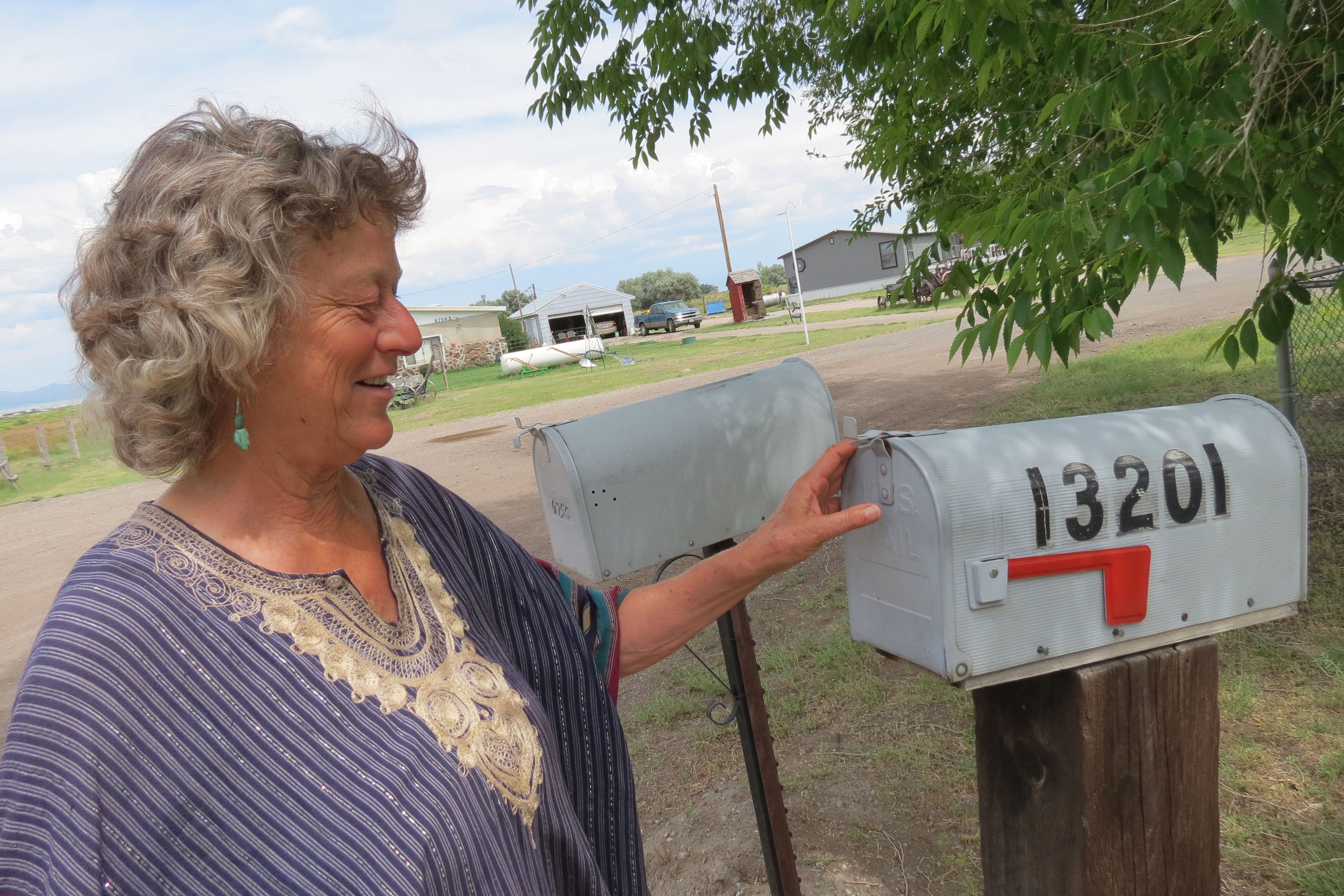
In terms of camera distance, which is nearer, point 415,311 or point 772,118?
point 772,118

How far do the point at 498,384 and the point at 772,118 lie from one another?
18583 millimetres

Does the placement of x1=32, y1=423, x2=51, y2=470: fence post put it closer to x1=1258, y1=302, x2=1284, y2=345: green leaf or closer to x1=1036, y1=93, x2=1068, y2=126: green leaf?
x1=1036, y1=93, x2=1068, y2=126: green leaf

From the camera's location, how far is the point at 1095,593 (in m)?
1.42

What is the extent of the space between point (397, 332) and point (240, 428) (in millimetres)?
255

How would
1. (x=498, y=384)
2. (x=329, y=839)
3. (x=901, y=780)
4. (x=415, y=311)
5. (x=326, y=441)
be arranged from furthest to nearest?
1. (x=415, y=311)
2. (x=498, y=384)
3. (x=901, y=780)
4. (x=326, y=441)
5. (x=329, y=839)

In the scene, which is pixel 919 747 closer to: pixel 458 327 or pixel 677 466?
pixel 677 466

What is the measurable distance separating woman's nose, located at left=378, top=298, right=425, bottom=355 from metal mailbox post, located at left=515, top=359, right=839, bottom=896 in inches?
39.8

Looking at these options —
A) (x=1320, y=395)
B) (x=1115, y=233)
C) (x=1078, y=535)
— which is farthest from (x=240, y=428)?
(x=1320, y=395)

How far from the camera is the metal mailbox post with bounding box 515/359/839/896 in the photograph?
2354 millimetres

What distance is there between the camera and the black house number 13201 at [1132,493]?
1390 millimetres

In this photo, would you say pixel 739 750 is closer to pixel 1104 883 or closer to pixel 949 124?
pixel 1104 883

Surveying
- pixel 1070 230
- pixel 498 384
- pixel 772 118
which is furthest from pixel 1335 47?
pixel 498 384

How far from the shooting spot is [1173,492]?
1442mm

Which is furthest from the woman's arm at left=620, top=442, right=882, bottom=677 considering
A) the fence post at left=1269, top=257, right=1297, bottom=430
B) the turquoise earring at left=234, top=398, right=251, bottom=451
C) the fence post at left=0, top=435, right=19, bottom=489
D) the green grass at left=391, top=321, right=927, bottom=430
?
the fence post at left=0, top=435, right=19, bottom=489
